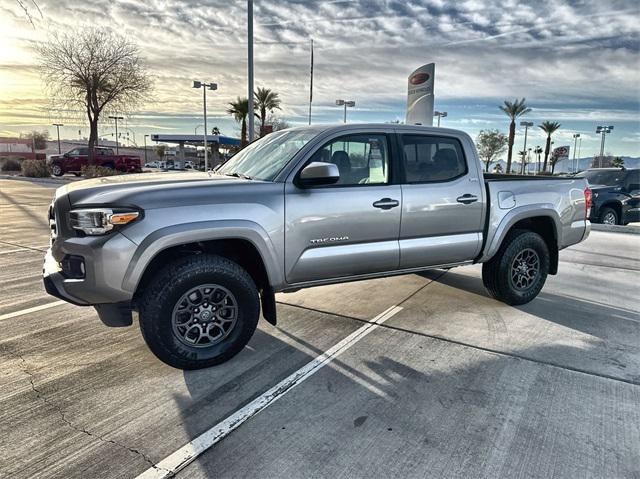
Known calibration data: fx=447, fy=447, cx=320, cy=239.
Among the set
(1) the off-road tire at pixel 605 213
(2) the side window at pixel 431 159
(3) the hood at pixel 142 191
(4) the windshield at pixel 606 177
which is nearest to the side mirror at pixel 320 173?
(3) the hood at pixel 142 191

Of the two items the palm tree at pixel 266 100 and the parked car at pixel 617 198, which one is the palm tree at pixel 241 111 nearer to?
the palm tree at pixel 266 100

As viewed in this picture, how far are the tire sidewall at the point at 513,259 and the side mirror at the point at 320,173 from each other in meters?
2.45

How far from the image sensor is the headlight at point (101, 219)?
300 centimetres

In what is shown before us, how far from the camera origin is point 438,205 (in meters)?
4.30

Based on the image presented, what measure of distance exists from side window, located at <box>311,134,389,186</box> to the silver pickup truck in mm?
11

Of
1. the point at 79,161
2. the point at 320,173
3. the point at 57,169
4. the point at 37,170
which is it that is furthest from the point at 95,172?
the point at 320,173

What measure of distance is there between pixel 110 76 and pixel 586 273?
2892cm

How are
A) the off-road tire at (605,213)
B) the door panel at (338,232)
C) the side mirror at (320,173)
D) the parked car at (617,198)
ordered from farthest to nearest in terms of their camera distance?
the off-road tire at (605,213) → the parked car at (617,198) → the door panel at (338,232) → the side mirror at (320,173)

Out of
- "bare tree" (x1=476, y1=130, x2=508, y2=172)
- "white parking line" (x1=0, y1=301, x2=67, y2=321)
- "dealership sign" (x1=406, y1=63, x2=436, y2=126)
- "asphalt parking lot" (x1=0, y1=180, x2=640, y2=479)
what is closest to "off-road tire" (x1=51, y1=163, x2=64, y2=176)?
"dealership sign" (x1=406, y1=63, x2=436, y2=126)

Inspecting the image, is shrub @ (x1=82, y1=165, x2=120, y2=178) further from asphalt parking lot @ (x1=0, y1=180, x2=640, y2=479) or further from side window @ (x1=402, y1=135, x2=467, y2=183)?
side window @ (x1=402, y1=135, x2=467, y2=183)

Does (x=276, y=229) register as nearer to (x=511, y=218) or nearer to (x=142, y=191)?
(x=142, y=191)

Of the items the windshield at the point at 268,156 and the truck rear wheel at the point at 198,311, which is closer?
the truck rear wheel at the point at 198,311

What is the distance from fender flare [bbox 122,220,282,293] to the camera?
3043 mm

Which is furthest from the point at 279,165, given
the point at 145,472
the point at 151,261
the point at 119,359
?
the point at 145,472
